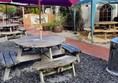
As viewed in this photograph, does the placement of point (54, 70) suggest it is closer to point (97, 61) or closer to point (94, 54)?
point (97, 61)

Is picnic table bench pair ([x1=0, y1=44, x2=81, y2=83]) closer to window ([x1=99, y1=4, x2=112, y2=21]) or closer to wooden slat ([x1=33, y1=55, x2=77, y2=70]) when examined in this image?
wooden slat ([x1=33, y1=55, x2=77, y2=70])

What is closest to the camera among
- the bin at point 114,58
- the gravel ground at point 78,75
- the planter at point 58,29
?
the gravel ground at point 78,75

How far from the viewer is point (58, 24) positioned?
499 inches

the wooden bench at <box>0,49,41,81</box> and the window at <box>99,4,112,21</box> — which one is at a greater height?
the window at <box>99,4,112,21</box>

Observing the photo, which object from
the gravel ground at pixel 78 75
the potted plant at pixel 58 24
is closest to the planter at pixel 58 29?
the potted plant at pixel 58 24

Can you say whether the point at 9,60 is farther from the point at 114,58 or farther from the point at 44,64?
the point at 114,58

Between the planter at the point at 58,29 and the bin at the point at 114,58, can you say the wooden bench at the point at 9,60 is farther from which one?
the planter at the point at 58,29

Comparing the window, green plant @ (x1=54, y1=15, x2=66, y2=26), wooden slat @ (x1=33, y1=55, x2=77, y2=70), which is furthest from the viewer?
green plant @ (x1=54, y1=15, x2=66, y2=26)

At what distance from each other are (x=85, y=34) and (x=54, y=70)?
19.0ft

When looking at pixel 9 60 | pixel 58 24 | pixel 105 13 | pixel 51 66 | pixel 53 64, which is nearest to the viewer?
pixel 51 66

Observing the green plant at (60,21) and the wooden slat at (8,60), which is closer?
the wooden slat at (8,60)

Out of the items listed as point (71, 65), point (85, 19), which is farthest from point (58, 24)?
point (71, 65)

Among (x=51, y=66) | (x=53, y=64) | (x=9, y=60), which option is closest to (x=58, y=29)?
(x=9, y=60)

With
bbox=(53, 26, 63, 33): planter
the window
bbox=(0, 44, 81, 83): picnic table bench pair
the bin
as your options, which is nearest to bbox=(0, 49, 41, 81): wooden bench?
bbox=(0, 44, 81, 83): picnic table bench pair
